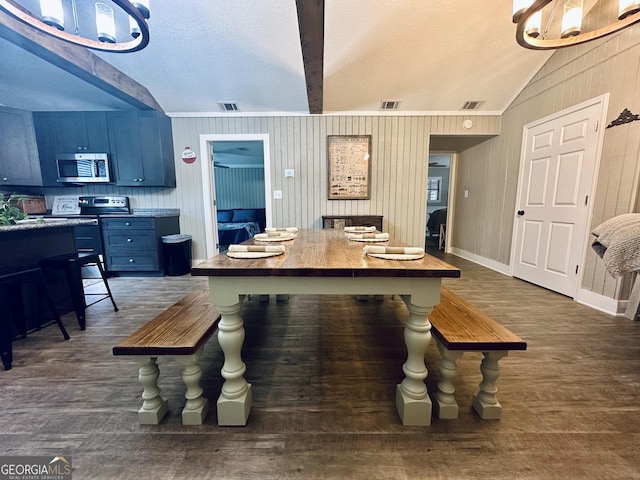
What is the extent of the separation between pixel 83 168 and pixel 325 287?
437 centimetres

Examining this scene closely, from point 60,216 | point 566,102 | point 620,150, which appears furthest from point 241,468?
point 60,216

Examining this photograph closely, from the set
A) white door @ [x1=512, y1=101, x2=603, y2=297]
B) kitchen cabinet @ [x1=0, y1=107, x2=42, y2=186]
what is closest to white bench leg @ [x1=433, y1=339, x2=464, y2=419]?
white door @ [x1=512, y1=101, x2=603, y2=297]

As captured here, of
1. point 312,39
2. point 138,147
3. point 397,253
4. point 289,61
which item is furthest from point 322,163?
point 397,253

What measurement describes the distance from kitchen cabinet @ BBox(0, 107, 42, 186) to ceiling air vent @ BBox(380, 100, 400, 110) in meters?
4.90

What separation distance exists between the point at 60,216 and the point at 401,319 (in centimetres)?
475

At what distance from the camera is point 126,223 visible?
139 inches

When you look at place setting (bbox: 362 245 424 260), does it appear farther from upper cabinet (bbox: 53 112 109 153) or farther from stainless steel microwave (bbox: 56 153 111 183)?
upper cabinet (bbox: 53 112 109 153)

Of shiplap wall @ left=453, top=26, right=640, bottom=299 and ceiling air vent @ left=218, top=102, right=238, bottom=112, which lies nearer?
Answer: shiplap wall @ left=453, top=26, right=640, bottom=299

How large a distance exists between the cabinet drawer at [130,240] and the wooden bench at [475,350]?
3.75 m

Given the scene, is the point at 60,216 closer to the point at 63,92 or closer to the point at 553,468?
the point at 63,92

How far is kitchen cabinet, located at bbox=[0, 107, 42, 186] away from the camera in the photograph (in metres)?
3.37

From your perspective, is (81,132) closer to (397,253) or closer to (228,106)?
(228,106)

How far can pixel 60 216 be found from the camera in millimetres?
3650

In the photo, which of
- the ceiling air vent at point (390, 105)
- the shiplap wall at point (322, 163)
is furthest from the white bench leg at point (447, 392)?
the ceiling air vent at point (390, 105)
